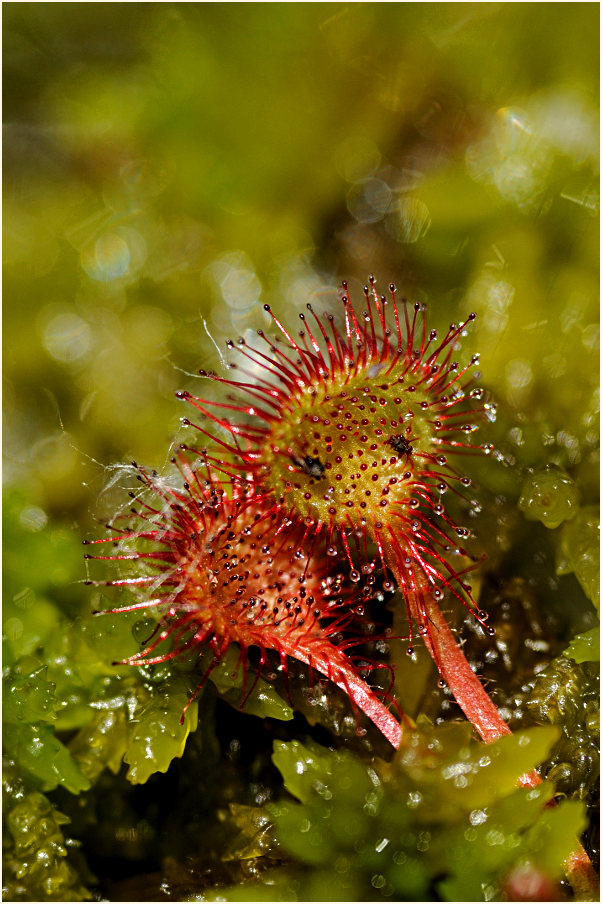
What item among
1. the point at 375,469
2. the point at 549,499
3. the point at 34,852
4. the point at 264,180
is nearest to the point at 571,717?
the point at 549,499

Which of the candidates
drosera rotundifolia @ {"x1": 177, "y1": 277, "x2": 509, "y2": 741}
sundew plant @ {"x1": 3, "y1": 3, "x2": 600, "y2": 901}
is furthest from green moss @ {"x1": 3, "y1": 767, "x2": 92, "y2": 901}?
drosera rotundifolia @ {"x1": 177, "y1": 277, "x2": 509, "y2": 741}

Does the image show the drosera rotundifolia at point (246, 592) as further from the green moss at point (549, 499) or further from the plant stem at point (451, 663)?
the green moss at point (549, 499)

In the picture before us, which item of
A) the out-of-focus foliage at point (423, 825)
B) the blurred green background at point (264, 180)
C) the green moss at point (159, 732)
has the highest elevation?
the blurred green background at point (264, 180)

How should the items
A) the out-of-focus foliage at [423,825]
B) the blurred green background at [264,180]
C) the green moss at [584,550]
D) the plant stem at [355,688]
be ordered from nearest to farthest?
the out-of-focus foliage at [423,825] < the plant stem at [355,688] < the green moss at [584,550] < the blurred green background at [264,180]

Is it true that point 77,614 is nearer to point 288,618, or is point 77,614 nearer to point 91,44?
point 288,618

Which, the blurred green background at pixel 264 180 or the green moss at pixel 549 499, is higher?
the blurred green background at pixel 264 180

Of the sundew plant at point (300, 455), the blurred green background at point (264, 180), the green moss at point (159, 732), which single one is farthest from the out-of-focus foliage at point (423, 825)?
the blurred green background at point (264, 180)

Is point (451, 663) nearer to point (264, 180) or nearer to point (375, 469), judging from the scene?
point (375, 469)

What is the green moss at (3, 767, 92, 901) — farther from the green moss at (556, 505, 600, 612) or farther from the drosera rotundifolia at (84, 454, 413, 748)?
the green moss at (556, 505, 600, 612)
